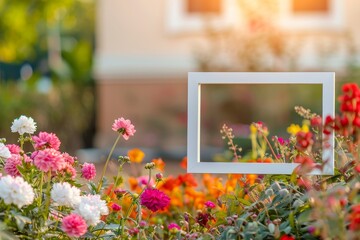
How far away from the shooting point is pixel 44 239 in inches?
119

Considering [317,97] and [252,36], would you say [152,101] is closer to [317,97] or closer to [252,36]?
[252,36]

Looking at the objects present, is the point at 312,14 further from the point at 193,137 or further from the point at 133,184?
the point at 193,137

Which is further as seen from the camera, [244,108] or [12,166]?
[244,108]

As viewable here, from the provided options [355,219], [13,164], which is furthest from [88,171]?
[355,219]

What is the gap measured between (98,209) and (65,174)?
250 mm

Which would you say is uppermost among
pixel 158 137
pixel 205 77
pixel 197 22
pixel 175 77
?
pixel 197 22

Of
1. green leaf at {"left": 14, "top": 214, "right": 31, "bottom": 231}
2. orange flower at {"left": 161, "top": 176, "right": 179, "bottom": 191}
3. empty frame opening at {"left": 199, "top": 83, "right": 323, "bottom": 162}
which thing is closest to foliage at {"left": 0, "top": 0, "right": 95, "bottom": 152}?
empty frame opening at {"left": 199, "top": 83, "right": 323, "bottom": 162}

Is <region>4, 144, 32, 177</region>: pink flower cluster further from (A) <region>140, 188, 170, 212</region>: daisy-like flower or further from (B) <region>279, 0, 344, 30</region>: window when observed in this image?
(B) <region>279, 0, 344, 30</region>: window

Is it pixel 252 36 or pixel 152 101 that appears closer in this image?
pixel 252 36

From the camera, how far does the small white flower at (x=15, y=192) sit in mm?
2693

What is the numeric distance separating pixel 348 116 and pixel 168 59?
1063cm

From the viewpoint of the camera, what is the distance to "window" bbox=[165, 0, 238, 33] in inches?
512

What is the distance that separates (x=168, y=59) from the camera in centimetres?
1323

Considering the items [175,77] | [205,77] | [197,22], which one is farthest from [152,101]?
[205,77]
